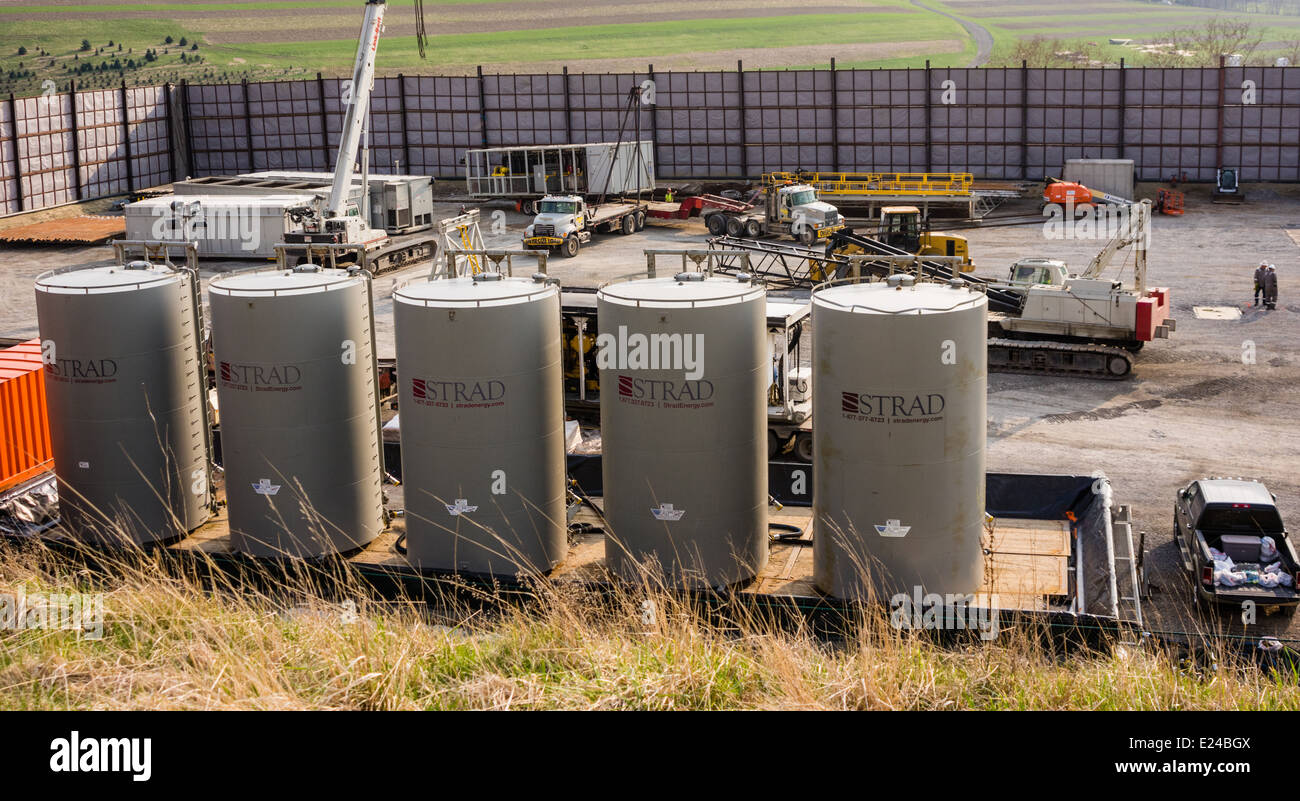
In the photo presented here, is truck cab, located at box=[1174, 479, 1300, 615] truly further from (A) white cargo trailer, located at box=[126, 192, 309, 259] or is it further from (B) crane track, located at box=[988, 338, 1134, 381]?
(A) white cargo trailer, located at box=[126, 192, 309, 259]

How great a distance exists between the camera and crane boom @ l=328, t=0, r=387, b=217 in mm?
35031

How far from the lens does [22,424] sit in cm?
1806

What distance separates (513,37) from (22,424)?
124171mm

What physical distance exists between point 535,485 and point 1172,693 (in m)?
7.95

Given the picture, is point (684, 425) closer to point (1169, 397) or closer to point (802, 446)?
point (802, 446)

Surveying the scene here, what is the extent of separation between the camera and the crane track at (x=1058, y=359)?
84.0ft

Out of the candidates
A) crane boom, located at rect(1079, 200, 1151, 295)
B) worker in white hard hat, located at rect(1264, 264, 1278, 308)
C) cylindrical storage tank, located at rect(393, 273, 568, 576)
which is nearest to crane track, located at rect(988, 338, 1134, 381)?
crane boom, located at rect(1079, 200, 1151, 295)

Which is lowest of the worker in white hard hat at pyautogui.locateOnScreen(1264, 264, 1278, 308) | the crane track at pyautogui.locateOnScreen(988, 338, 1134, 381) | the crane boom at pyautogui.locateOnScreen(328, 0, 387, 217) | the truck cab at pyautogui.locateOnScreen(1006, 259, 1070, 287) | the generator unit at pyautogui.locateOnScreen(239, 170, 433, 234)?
the crane track at pyautogui.locateOnScreen(988, 338, 1134, 381)

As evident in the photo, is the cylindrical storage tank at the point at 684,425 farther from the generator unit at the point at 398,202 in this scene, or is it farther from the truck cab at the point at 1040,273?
the generator unit at the point at 398,202

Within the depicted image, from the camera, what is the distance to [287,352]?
14.1m

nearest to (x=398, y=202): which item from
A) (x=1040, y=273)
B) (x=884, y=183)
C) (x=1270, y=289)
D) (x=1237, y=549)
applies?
(x=884, y=183)

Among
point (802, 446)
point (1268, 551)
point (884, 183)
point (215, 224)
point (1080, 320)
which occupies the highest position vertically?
point (884, 183)
